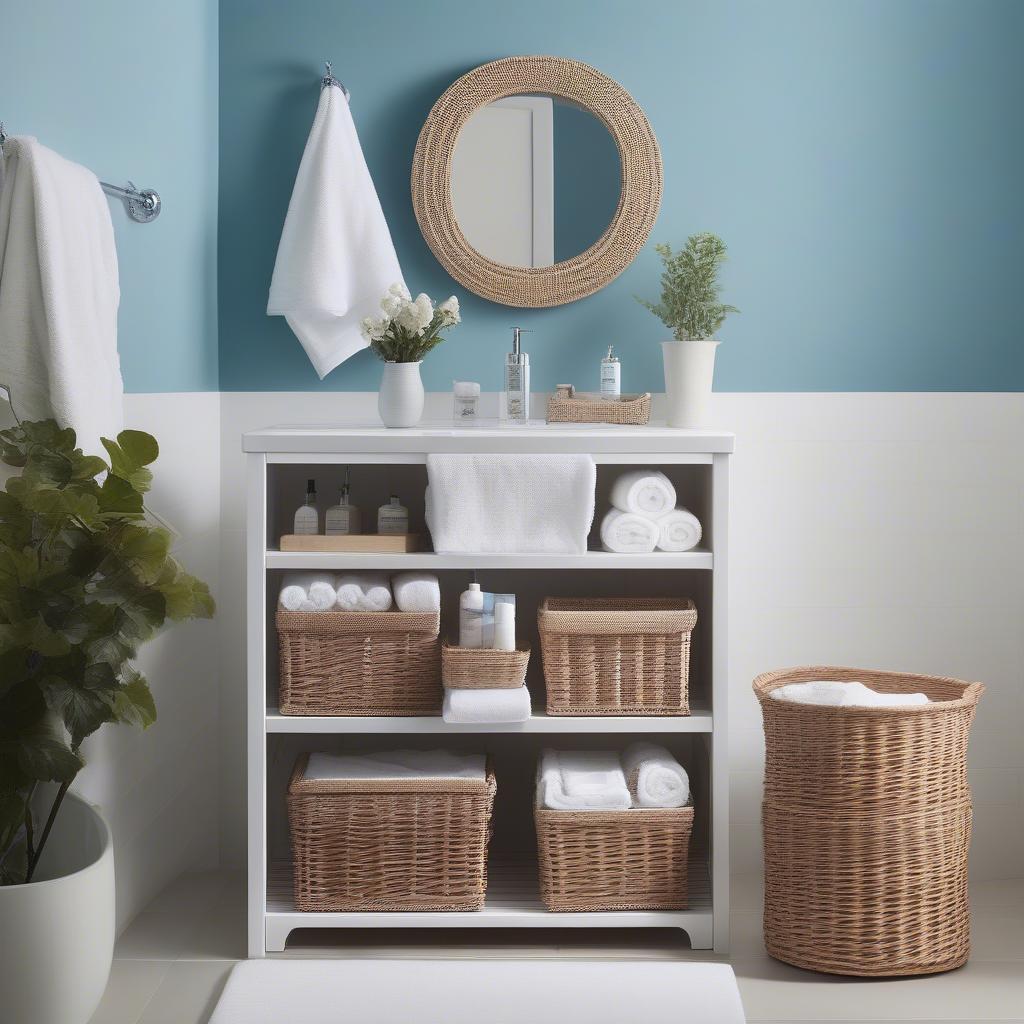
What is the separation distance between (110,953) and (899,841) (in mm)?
1417

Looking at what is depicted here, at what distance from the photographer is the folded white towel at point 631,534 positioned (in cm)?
241

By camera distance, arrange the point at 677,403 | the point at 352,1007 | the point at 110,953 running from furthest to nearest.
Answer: the point at 677,403 → the point at 352,1007 → the point at 110,953

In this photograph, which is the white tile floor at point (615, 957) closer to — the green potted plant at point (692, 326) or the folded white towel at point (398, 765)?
the folded white towel at point (398, 765)

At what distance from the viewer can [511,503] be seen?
237cm

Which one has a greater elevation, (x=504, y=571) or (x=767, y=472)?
(x=767, y=472)

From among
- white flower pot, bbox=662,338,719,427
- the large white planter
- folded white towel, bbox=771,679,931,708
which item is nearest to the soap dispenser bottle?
white flower pot, bbox=662,338,719,427

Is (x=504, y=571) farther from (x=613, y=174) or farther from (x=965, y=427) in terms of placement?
(x=965, y=427)


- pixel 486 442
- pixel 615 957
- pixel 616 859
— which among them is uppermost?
pixel 486 442

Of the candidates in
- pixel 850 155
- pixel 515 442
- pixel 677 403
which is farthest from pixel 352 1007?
pixel 850 155

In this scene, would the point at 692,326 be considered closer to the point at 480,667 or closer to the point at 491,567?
the point at 491,567

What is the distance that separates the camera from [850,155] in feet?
9.21

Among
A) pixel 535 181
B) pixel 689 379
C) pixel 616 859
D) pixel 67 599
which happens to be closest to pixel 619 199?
pixel 535 181

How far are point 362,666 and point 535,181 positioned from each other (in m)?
1.19

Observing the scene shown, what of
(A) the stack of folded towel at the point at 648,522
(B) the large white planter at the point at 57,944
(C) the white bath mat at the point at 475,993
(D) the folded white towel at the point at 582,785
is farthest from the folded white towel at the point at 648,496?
(B) the large white planter at the point at 57,944
